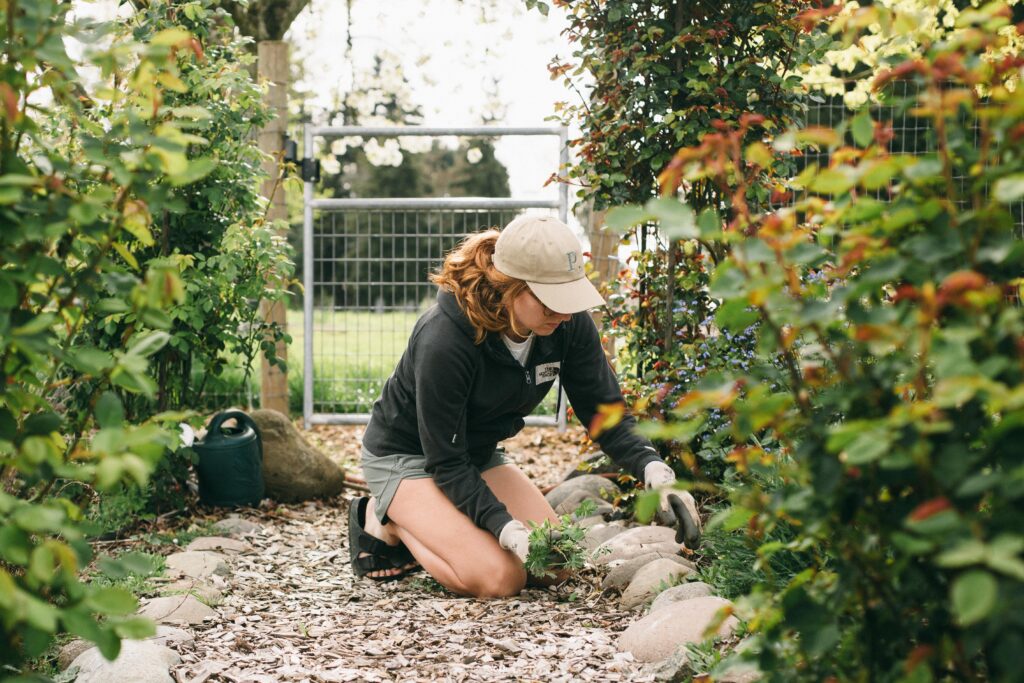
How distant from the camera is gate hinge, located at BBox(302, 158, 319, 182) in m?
5.88

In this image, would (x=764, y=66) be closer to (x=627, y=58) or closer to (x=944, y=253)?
(x=627, y=58)

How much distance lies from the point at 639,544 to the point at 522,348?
75cm

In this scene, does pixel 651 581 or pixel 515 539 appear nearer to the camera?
pixel 651 581

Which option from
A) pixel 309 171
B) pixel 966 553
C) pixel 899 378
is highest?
pixel 309 171

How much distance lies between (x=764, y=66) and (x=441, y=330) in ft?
5.27

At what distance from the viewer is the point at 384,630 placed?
282 centimetres

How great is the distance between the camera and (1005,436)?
1089 millimetres

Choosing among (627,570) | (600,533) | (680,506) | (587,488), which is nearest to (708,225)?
(680,506)

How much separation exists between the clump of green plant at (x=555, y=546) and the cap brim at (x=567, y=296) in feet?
2.02

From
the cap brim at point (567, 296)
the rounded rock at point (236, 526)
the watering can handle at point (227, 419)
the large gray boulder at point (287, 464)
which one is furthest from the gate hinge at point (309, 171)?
the cap brim at point (567, 296)

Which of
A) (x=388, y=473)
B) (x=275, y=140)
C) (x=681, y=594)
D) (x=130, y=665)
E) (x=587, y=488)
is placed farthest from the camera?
(x=275, y=140)

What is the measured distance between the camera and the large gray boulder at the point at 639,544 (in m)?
3.15

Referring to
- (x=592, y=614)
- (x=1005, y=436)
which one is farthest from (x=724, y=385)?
(x=592, y=614)

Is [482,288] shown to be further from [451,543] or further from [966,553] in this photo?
[966,553]
